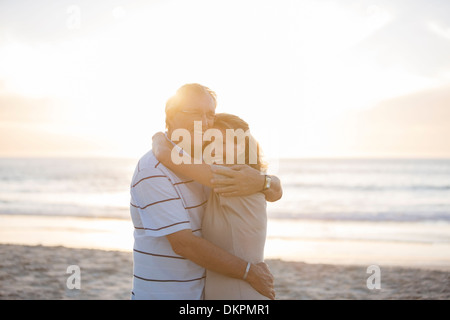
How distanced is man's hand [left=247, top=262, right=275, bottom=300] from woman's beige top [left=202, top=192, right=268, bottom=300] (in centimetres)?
3

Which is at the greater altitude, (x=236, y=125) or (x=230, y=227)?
(x=236, y=125)

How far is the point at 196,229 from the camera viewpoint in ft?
7.73

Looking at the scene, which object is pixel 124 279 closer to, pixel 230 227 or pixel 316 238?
pixel 230 227

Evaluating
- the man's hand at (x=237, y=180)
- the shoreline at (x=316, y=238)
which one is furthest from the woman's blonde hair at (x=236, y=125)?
the shoreline at (x=316, y=238)

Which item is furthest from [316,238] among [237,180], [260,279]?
[237,180]

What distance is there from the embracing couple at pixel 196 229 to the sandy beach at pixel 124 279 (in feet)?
14.3

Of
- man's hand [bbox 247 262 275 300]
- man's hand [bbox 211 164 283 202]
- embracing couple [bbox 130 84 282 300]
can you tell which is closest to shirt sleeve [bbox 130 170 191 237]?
embracing couple [bbox 130 84 282 300]

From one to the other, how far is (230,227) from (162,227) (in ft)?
1.21

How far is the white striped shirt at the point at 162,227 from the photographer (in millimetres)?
2207

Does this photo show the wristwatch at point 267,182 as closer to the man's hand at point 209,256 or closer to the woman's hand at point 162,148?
the man's hand at point 209,256

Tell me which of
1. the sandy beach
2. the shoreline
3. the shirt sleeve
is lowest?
the sandy beach

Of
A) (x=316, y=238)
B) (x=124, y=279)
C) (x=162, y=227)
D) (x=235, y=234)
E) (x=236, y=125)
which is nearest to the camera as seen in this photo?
(x=162, y=227)

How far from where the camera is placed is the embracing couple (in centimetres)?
221

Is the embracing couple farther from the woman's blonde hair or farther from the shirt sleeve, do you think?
the woman's blonde hair
